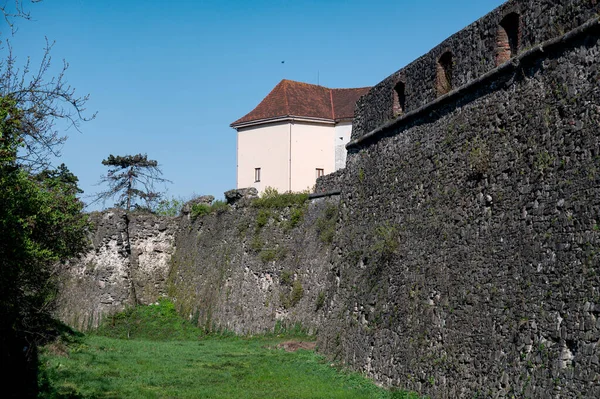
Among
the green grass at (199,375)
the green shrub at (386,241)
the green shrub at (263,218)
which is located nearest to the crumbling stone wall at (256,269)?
the green shrub at (263,218)

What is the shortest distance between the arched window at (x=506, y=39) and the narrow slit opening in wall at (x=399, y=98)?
12.0 feet

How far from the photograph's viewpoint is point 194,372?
15000mm

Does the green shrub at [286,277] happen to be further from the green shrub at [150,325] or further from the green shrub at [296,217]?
the green shrub at [150,325]

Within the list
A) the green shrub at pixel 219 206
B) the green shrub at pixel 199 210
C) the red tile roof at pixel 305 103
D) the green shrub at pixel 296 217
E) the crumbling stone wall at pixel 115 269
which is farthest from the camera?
the red tile roof at pixel 305 103

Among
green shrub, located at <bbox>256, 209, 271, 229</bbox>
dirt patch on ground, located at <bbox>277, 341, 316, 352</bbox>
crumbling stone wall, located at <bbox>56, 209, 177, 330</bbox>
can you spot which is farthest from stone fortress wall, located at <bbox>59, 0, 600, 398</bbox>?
crumbling stone wall, located at <bbox>56, 209, 177, 330</bbox>

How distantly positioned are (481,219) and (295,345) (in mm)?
9351

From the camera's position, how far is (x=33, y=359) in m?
13.5

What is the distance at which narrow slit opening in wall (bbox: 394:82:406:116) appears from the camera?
14047 millimetres

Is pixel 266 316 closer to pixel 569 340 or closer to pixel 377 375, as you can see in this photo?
pixel 377 375

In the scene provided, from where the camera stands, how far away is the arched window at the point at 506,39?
10.3 meters

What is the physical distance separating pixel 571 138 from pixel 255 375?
27.6 feet

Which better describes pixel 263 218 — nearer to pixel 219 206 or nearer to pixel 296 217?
pixel 296 217

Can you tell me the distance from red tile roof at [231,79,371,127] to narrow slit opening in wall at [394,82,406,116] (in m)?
27.9

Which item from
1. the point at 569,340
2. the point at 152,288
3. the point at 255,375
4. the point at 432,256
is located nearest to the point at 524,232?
the point at 569,340
